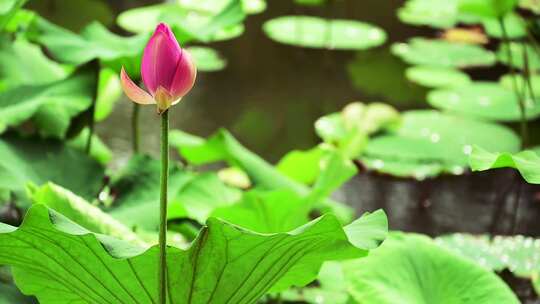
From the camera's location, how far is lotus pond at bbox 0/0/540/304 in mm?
828

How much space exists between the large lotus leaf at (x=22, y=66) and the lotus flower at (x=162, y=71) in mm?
710

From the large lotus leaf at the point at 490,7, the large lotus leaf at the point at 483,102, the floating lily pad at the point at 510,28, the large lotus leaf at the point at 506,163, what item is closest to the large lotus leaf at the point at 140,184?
the large lotus leaf at the point at 506,163

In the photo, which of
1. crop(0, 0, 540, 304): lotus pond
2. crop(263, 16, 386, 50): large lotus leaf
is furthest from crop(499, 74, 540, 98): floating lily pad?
crop(263, 16, 386, 50): large lotus leaf

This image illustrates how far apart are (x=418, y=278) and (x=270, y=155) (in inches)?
43.2

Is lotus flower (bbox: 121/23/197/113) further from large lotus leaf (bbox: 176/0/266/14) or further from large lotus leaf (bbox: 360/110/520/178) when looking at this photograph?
large lotus leaf (bbox: 176/0/266/14)

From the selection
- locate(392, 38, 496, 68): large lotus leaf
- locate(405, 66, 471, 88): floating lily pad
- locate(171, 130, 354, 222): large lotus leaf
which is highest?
locate(171, 130, 354, 222): large lotus leaf

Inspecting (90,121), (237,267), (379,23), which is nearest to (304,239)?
(237,267)

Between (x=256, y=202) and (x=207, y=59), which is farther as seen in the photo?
(x=207, y=59)

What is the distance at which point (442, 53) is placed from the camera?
286 cm

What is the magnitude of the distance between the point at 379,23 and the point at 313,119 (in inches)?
35.0

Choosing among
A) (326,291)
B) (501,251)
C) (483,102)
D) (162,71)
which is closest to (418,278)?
(326,291)

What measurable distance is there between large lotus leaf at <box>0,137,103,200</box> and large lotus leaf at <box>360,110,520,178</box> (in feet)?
3.14

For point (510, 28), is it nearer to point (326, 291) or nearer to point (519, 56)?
point (519, 56)

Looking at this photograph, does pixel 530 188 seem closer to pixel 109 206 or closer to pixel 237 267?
pixel 109 206
